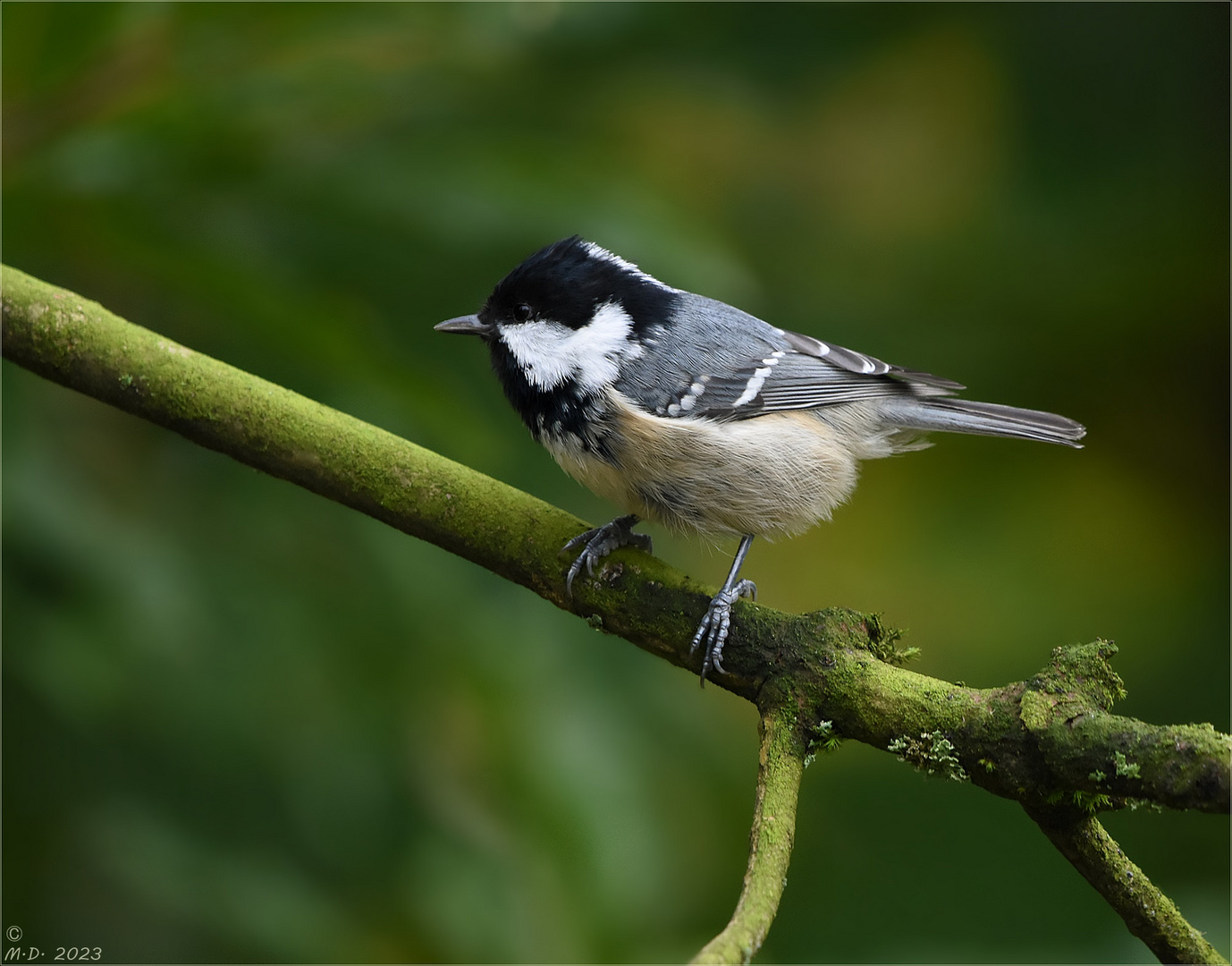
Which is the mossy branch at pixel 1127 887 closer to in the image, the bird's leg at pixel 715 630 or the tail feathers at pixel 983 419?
the bird's leg at pixel 715 630

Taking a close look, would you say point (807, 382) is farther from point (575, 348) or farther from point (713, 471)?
point (575, 348)

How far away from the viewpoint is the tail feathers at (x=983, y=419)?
2170 millimetres

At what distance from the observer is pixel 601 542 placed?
1865 millimetres

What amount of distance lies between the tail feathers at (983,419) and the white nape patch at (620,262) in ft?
1.93

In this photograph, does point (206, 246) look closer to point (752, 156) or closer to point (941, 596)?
point (752, 156)

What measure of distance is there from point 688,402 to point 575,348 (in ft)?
0.84

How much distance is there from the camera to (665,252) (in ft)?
7.08

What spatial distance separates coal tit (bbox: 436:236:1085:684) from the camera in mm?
2039

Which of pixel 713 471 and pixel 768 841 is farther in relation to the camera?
pixel 713 471

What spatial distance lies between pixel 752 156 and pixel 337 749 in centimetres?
233

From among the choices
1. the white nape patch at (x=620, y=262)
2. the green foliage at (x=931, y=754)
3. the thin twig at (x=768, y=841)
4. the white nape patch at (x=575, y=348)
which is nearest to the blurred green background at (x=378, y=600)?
the white nape patch at (x=620, y=262)

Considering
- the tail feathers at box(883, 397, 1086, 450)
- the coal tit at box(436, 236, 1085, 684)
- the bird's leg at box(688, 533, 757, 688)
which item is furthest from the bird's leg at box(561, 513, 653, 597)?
the tail feathers at box(883, 397, 1086, 450)

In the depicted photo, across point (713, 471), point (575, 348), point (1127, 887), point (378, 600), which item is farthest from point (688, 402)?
point (1127, 887)

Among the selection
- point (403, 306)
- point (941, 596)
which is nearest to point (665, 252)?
point (403, 306)
